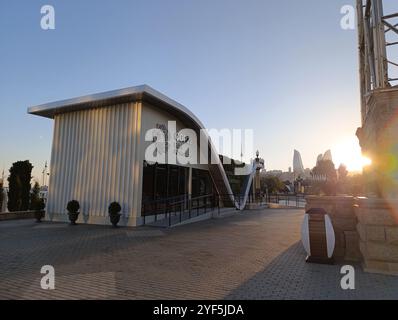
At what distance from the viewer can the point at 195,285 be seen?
189 inches

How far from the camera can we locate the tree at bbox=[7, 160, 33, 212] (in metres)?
17.4

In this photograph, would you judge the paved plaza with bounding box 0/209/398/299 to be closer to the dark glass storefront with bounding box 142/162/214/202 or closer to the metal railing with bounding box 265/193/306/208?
the dark glass storefront with bounding box 142/162/214/202

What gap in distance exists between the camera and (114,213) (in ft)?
39.0

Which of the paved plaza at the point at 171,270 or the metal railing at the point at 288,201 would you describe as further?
the metal railing at the point at 288,201

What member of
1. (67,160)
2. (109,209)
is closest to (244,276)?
(109,209)

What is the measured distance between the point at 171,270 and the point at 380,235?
422cm

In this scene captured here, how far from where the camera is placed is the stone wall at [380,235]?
18.1 ft

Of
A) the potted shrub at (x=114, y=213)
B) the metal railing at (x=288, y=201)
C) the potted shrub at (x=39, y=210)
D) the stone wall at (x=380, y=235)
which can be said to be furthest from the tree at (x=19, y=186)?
the metal railing at (x=288, y=201)

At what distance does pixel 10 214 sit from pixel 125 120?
8871 mm

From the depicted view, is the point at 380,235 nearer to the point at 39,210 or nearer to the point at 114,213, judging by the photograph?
the point at 114,213

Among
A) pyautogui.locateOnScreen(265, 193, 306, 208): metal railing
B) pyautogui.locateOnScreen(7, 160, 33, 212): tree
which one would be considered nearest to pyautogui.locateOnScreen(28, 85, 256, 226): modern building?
pyautogui.locateOnScreen(7, 160, 33, 212): tree

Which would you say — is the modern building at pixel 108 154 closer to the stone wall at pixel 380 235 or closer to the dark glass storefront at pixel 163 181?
the dark glass storefront at pixel 163 181

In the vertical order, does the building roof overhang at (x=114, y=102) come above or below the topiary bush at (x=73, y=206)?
above

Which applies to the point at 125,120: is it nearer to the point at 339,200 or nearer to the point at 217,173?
the point at 217,173
